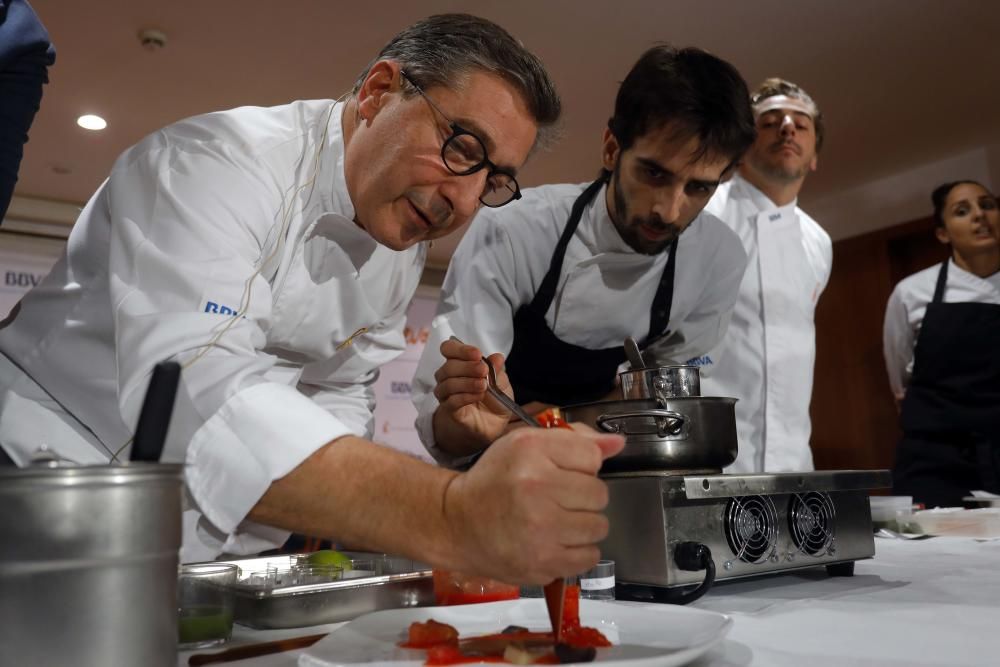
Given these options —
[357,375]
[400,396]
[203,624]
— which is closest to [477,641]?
[203,624]

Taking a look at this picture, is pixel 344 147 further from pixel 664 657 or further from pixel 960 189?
pixel 960 189

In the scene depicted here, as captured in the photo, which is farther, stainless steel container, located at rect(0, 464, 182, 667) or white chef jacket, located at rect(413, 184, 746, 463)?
white chef jacket, located at rect(413, 184, 746, 463)

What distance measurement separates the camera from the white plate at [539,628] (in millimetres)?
717

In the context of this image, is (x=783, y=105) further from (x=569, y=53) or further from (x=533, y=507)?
(x=533, y=507)

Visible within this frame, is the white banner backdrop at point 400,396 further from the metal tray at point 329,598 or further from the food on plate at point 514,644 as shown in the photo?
the food on plate at point 514,644

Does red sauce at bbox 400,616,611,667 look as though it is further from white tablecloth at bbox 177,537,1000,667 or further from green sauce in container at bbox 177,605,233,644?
green sauce in container at bbox 177,605,233,644

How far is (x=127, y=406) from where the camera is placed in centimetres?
91

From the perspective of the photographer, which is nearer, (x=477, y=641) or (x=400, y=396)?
(x=477, y=641)

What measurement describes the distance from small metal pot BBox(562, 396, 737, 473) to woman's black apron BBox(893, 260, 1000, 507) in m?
2.63

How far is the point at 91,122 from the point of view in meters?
4.71

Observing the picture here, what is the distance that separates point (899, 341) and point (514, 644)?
4211 millimetres

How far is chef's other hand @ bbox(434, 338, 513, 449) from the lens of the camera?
1481 millimetres

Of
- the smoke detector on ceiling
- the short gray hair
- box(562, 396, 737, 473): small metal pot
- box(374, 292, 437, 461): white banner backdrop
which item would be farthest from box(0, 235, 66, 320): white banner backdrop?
box(562, 396, 737, 473): small metal pot

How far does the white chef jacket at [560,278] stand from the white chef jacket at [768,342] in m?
0.79
